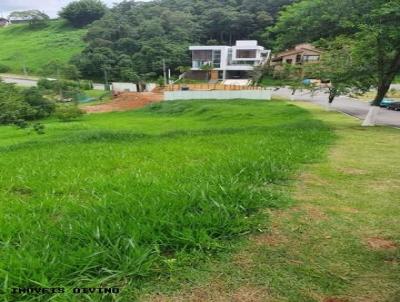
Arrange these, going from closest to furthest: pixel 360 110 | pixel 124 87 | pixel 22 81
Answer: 1. pixel 360 110
2. pixel 124 87
3. pixel 22 81

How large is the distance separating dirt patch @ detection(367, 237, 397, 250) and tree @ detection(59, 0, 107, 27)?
11499 cm

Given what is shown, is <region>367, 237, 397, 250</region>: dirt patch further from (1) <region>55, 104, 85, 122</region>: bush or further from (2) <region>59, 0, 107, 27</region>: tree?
(2) <region>59, 0, 107, 27</region>: tree

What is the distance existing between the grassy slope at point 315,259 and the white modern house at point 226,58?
67.0 metres

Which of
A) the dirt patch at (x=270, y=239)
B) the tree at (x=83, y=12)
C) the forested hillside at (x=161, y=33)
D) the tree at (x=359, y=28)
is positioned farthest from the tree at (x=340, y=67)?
the tree at (x=83, y=12)

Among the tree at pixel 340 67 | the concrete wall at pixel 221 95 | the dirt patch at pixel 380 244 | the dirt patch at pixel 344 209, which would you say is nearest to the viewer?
the dirt patch at pixel 380 244

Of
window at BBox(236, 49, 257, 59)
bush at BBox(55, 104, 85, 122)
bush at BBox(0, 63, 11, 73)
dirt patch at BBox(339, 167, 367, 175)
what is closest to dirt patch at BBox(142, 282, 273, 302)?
dirt patch at BBox(339, 167, 367, 175)

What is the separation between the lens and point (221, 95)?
135 ft

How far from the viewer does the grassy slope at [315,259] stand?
275 centimetres

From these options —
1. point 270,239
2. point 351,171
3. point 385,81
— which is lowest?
point 385,81

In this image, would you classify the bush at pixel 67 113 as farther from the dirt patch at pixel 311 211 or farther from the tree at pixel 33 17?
the tree at pixel 33 17

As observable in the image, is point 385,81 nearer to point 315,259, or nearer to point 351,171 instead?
point 351,171

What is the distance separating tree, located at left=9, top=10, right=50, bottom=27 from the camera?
120 meters

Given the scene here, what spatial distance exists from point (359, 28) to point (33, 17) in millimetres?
127091

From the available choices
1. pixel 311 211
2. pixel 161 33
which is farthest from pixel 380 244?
pixel 161 33
